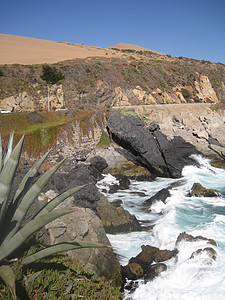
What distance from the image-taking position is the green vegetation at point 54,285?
4.20 m

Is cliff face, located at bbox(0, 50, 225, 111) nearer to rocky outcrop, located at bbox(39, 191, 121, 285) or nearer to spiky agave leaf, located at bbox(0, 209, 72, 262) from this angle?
rocky outcrop, located at bbox(39, 191, 121, 285)

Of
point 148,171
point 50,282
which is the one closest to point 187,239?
point 50,282

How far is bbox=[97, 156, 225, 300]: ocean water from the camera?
8.77 m

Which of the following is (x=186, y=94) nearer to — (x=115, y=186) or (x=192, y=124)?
(x=192, y=124)

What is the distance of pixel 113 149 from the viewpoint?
26.7m

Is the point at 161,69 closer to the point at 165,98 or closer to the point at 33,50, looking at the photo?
the point at 165,98

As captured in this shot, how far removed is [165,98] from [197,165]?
2215 centimetres

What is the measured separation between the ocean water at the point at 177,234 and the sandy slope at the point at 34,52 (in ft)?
161

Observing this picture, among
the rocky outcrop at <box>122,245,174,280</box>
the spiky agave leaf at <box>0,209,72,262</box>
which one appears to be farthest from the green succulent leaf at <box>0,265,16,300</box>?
the rocky outcrop at <box>122,245,174,280</box>

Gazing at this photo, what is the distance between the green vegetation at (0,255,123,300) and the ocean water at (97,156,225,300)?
4.16 m

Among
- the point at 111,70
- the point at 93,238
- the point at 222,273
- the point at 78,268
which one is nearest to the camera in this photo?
the point at 78,268

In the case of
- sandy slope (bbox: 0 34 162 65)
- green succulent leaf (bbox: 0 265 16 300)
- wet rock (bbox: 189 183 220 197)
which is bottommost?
wet rock (bbox: 189 183 220 197)

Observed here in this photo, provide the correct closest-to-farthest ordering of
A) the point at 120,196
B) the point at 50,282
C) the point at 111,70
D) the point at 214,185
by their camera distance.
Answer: the point at 50,282, the point at 120,196, the point at 214,185, the point at 111,70

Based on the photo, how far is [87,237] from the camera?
8.57m
